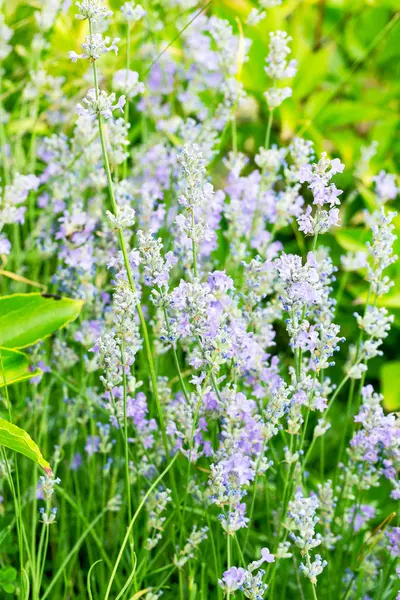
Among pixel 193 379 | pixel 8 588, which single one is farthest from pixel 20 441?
pixel 8 588

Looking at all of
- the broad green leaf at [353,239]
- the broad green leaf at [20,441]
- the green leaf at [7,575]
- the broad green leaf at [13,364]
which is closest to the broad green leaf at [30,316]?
the broad green leaf at [13,364]

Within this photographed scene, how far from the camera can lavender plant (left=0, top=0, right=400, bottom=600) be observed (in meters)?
1.01

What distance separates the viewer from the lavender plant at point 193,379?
1013 millimetres

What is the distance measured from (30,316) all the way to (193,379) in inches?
13.0

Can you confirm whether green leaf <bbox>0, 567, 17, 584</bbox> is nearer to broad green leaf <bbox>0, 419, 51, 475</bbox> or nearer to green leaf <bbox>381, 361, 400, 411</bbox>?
broad green leaf <bbox>0, 419, 51, 475</bbox>

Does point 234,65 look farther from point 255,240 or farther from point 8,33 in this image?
point 8,33

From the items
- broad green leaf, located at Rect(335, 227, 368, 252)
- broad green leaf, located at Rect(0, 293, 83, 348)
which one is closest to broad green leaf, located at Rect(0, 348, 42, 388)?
broad green leaf, located at Rect(0, 293, 83, 348)

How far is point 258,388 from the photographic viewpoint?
129 centimetres

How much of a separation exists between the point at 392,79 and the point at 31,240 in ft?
5.15

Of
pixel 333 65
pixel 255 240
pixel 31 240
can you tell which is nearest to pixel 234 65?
pixel 255 240

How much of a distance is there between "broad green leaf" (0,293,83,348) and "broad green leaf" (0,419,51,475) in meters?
0.23

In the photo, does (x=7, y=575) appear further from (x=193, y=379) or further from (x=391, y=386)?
(x=391, y=386)

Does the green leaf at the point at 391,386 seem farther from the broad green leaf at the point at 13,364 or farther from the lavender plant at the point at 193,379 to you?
the broad green leaf at the point at 13,364

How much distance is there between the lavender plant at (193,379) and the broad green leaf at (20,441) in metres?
0.08
